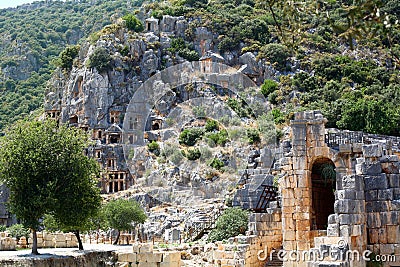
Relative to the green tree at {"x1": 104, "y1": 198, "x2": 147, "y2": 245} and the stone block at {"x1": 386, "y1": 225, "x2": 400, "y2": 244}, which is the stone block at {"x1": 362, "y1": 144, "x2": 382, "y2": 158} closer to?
the stone block at {"x1": 386, "y1": 225, "x2": 400, "y2": 244}

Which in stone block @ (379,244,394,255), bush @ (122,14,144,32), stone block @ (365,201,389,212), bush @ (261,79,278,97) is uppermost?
bush @ (122,14,144,32)

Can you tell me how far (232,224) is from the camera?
27.7m

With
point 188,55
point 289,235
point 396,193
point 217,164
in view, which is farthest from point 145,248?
point 188,55

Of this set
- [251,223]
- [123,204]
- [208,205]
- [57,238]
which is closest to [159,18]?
[208,205]

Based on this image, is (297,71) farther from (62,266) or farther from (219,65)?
(62,266)

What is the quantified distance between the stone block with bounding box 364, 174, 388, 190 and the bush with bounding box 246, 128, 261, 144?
42387 mm

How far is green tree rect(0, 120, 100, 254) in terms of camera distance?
22125mm

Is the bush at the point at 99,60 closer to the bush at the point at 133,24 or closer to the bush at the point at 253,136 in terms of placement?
the bush at the point at 133,24

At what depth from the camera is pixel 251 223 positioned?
20.9 metres

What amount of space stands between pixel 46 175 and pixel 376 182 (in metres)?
13.3

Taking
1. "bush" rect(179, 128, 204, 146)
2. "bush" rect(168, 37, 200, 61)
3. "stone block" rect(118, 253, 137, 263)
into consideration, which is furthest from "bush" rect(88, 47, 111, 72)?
"stone block" rect(118, 253, 137, 263)

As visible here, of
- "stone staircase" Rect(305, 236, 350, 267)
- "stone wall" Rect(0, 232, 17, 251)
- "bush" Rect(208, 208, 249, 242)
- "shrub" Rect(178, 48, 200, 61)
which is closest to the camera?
"stone staircase" Rect(305, 236, 350, 267)

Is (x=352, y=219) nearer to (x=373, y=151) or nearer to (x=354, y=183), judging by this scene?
(x=354, y=183)

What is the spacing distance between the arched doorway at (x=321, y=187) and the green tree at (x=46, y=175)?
8701 mm
